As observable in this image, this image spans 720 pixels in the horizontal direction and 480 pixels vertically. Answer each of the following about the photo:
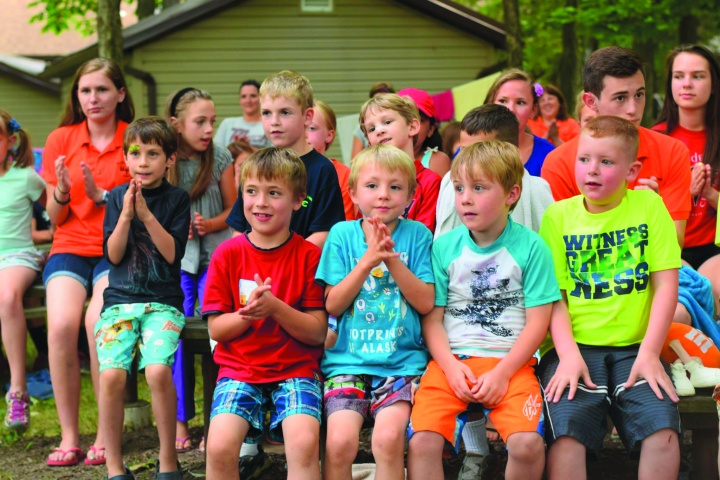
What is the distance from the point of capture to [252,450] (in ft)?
14.6

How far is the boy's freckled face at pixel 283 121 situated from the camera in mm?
4402

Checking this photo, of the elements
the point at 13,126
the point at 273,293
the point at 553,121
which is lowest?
the point at 273,293

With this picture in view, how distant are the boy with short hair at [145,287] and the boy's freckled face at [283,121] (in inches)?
20.6

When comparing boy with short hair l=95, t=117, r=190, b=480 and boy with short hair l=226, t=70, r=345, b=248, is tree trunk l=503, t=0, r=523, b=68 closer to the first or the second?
boy with short hair l=226, t=70, r=345, b=248

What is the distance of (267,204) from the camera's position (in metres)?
3.78

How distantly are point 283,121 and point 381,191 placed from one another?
3.08 feet

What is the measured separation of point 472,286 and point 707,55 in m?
2.29

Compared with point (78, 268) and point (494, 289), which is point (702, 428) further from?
point (78, 268)

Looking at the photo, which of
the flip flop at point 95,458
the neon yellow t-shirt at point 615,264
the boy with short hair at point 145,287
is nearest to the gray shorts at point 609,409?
the neon yellow t-shirt at point 615,264

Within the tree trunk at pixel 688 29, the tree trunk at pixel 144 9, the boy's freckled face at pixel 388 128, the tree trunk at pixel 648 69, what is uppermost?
the tree trunk at pixel 144 9

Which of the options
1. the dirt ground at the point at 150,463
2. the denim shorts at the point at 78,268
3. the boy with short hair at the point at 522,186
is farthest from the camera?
the denim shorts at the point at 78,268

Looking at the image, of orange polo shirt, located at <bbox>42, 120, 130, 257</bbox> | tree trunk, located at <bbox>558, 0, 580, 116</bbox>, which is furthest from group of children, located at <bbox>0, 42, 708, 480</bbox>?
tree trunk, located at <bbox>558, 0, 580, 116</bbox>

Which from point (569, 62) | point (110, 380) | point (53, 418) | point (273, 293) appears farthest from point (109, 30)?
point (569, 62)

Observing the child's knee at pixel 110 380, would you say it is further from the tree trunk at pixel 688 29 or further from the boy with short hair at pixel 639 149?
the tree trunk at pixel 688 29
